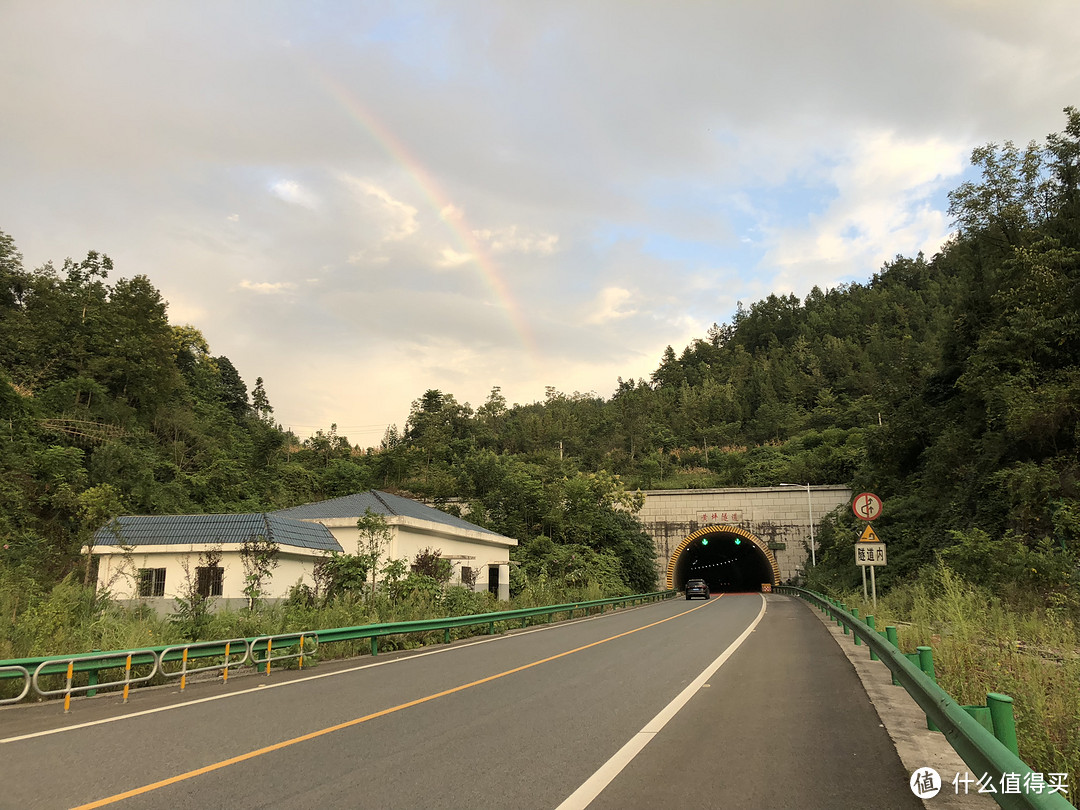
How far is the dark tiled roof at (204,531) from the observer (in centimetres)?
1927

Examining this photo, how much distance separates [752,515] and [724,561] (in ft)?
85.7

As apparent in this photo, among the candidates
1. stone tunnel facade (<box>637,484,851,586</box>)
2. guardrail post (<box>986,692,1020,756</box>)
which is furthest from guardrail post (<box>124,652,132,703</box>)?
stone tunnel facade (<box>637,484,851,586</box>)

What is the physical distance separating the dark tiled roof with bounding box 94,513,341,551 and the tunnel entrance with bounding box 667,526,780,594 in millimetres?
34595

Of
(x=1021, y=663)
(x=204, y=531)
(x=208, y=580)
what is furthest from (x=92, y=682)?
(x=1021, y=663)

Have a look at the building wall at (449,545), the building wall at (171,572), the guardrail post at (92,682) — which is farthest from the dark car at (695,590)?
the guardrail post at (92,682)

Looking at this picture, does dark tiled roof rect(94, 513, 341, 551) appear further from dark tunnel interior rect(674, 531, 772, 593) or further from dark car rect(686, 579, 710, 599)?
dark tunnel interior rect(674, 531, 772, 593)

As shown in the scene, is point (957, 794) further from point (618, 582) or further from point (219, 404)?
point (219, 404)

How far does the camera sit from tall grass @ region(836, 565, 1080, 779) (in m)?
5.07

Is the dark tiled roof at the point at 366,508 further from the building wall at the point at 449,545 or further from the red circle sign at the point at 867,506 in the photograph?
the red circle sign at the point at 867,506

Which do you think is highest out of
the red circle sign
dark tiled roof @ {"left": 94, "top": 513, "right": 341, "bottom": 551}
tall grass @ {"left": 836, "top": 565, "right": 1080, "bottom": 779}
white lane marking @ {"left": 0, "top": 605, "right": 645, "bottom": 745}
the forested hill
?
the forested hill

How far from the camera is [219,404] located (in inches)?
2398

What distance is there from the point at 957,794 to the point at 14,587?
1862 cm

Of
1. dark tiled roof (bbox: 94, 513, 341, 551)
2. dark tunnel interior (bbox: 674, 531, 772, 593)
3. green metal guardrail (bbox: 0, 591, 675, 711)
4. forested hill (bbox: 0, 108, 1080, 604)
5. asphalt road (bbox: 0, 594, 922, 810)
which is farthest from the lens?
dark tunnel interior (bbox: 674, 531, 772, 593)

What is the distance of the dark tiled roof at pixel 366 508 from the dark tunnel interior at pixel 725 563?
2724cm
